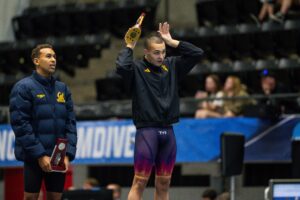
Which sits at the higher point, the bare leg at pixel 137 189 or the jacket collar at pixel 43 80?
the jacket collar at pixel 43 80

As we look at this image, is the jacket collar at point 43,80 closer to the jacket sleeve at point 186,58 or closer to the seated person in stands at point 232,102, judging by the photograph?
the jacket sleeve at point 186,58

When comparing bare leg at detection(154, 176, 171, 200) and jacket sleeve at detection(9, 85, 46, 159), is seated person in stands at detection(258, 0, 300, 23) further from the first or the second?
jacket sleeve at detection(9, 85, 46, 159)

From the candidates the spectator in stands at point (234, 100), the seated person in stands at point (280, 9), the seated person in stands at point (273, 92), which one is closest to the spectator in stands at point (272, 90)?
the seated person in stands at point (273, 92)

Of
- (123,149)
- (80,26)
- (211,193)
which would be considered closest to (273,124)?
(211,193)

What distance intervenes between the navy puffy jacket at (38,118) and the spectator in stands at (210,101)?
4.73 meters

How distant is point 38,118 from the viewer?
7254 millimetres

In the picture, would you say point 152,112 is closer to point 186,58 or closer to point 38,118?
point 186,58

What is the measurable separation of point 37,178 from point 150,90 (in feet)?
3.89

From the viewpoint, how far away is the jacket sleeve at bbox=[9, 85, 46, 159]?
23.3 feet

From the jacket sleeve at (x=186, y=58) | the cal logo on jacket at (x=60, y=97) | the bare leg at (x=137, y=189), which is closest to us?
the bare leg at (x=137, y=189)

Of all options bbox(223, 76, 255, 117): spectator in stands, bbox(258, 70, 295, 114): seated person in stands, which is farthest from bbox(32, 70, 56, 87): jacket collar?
bbox(223, 76, 255, 117): spectator in stands

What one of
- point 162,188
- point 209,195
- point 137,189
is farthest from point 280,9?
point 137,189

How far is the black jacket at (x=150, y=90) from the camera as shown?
7352 millimetres

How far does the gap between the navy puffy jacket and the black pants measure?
0.10 meters
